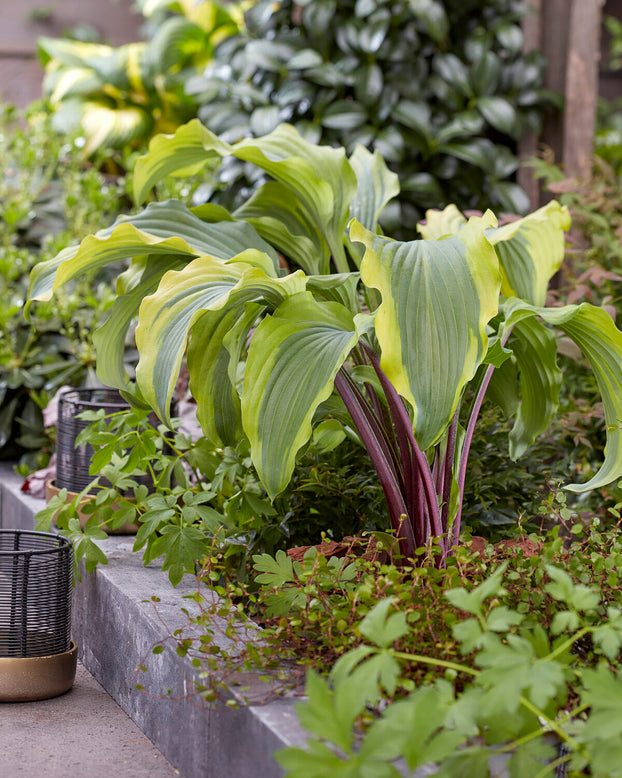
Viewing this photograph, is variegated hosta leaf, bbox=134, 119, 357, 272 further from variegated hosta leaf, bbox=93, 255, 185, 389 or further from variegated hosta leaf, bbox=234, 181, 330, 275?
variegated hosta leaf, bbox=93, 255, 185, 389

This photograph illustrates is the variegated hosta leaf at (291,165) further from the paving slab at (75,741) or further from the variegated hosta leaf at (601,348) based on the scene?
the paving slab at (75,741)

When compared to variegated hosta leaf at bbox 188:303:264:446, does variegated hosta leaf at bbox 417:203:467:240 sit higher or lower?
higher

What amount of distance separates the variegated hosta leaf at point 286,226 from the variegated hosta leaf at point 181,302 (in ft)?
1.02

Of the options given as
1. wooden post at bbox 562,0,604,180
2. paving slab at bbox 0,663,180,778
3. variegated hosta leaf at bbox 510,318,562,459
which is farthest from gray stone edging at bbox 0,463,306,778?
wooden post at bbox 562,0,604,180

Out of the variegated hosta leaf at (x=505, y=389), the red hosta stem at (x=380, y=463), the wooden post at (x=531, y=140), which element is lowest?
the red hosta stem at (x=380, y=463)

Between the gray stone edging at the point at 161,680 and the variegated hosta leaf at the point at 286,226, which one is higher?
the variegated hosta leaf at the point at 286,226

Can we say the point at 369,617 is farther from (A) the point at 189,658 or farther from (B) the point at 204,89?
(B) the point at 204,89

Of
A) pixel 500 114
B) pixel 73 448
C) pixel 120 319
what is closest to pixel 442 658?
pixel 120 319

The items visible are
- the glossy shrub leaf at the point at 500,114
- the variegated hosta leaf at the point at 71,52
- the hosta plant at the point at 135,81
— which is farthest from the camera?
the variegated hosta leaf at the point at 71,52

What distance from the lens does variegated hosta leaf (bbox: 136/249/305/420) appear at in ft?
3.33

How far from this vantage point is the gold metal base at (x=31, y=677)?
46.1 inches

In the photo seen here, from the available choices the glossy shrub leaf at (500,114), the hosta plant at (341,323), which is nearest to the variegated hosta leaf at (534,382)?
the hosta plant at (341,323)

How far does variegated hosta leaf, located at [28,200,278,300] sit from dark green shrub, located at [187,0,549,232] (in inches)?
52.3

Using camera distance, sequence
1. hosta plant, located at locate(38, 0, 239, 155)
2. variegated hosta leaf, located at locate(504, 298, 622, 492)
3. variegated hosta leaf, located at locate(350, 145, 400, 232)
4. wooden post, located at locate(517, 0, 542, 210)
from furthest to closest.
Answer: hosta plant, located at locate(38, 0, 239, 155), wooden post, located at locate(517, 0, 542, 210), variegated hosta leaf, located at locate(350, 145, 400, 232), variegated hosta leaf, located at locate(504, 298, 622, 492)
